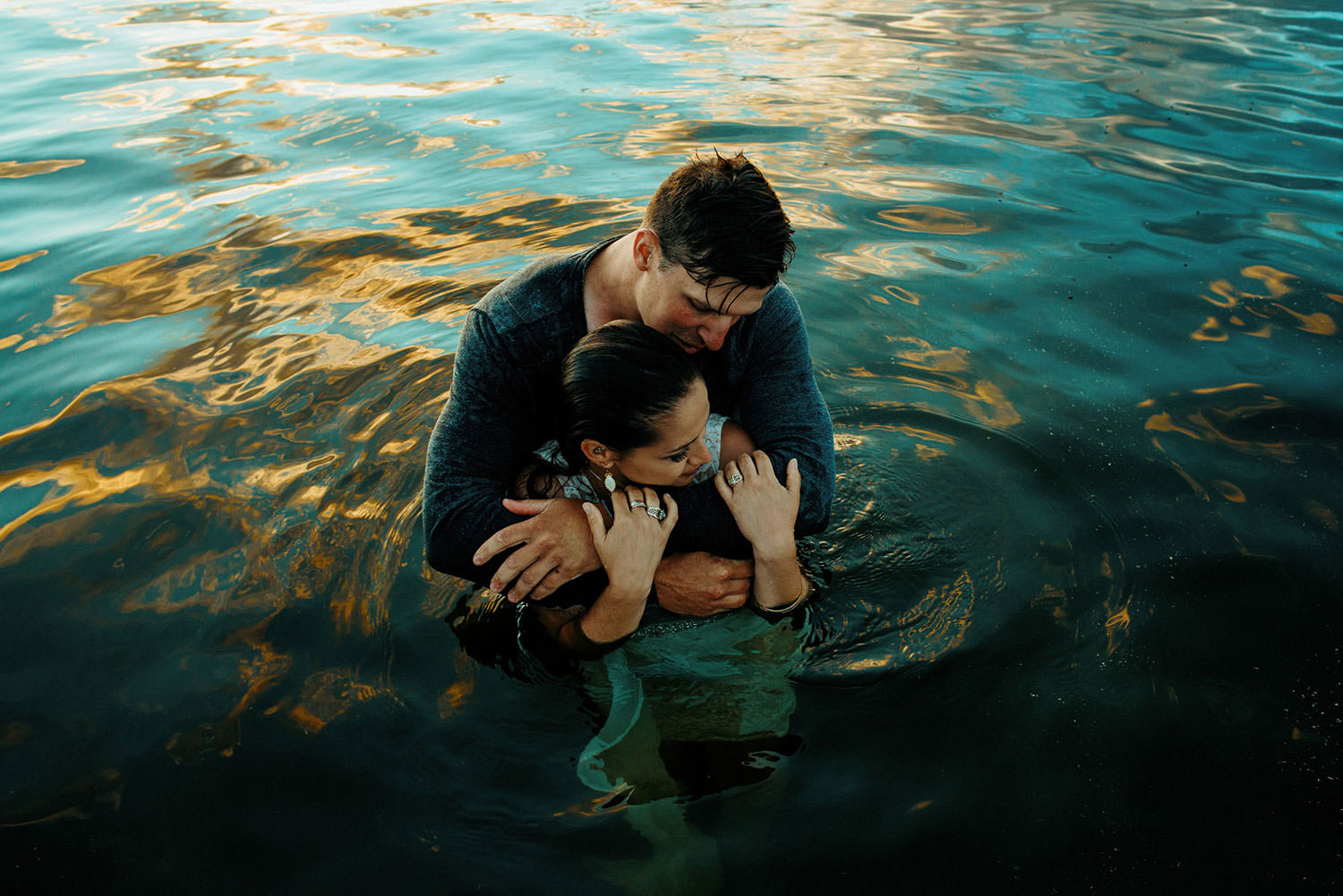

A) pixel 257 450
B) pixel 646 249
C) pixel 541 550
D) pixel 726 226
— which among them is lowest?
pixel 257 450

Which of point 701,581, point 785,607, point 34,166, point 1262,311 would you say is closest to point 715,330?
point 701,581

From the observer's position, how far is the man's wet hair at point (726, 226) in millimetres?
2916

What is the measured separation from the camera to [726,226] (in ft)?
9.54

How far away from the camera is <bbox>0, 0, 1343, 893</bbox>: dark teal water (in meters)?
2.87

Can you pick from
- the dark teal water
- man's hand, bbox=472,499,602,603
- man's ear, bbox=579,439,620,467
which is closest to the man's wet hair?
man's ear, bbox=579,439,620,467

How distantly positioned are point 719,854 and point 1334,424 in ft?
13.3

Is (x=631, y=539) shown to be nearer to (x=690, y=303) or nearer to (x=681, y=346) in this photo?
(x=681, y=346)

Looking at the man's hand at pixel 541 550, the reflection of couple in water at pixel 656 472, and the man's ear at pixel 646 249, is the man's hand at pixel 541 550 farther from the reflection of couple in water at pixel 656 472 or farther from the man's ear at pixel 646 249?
the man's ear at pixel 646 249

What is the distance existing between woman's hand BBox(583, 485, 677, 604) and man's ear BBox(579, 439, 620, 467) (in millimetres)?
132

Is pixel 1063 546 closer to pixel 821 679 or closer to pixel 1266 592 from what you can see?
pixel 1266 592

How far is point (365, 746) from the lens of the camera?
10.3 ft

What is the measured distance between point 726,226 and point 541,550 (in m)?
1.29

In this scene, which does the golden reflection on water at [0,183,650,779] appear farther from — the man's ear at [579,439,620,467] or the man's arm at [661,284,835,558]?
the man's arm at [661,284,835,558]

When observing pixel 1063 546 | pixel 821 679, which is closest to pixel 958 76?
pixel 1063 546
